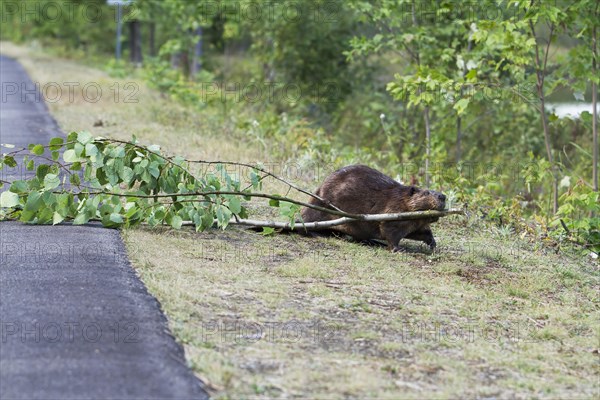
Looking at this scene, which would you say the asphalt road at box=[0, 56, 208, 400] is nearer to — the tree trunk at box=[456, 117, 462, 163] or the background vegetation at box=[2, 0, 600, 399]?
the background vegetation at box=[2, 0, 600, 399]

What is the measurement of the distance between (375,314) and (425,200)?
2.06m

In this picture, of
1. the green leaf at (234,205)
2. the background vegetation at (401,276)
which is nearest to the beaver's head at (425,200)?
the background vegetation at (401,276)

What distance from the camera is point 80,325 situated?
4.82m

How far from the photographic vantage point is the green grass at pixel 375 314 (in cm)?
449

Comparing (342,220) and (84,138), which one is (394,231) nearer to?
(342,220)

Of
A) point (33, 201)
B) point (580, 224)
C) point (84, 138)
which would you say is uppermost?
point (84, 138)

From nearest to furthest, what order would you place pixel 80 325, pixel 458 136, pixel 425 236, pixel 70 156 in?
1. pixel 80 325
2. pixel 70 156
3. pixel 425 236
4. pixel 458 136

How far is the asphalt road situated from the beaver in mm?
1934

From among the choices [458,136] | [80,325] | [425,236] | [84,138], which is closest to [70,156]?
[84,138]

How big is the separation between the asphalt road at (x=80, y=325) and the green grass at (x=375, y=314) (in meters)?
0.15

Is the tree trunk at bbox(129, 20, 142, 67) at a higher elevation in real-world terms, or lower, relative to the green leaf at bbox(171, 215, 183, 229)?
higher

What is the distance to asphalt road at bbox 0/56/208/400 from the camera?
13.4 feet

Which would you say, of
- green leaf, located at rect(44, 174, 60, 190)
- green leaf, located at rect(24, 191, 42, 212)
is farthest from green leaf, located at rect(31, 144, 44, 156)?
green leaf, located at rect(24, 191, 42, 212)

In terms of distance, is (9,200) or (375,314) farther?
(9,200)
